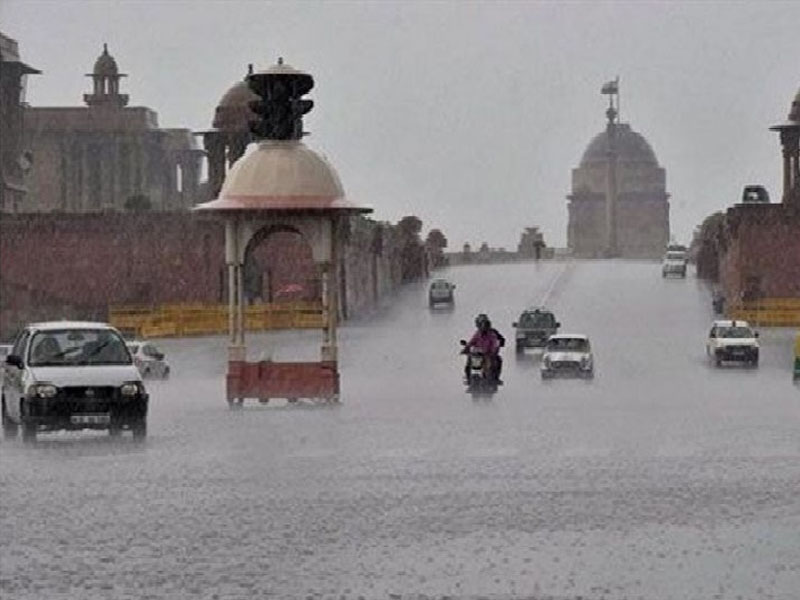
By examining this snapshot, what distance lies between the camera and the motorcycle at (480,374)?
39062 mm

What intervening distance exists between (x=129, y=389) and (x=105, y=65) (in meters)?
107

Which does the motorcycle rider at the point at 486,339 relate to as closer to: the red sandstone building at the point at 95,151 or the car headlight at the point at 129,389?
the car headlight at the point at 129,389

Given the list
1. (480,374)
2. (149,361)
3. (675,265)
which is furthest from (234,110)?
(480,374)

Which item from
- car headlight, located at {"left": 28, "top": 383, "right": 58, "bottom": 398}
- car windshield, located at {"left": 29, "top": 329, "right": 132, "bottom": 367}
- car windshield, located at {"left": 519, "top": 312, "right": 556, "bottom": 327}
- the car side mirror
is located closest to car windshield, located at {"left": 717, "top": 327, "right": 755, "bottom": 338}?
car windshield, located at {"left": 519, "top": 312, "right": 556, "bottom": 327}

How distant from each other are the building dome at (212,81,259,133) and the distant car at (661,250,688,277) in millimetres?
26266

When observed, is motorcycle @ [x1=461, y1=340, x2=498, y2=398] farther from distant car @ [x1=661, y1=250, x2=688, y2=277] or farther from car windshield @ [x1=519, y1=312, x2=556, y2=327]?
distant car @ [x1=661, y1=250, x2=688, y2=277]

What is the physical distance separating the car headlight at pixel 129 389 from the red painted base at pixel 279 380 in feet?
31.2

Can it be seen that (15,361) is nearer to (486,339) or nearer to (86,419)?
(86,419)

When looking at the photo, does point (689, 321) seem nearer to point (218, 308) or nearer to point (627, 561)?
point (218, 308)

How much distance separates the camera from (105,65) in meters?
132

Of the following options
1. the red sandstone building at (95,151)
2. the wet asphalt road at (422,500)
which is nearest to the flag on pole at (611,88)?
the red sandstone building at (95,151)

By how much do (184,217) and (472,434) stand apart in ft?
190

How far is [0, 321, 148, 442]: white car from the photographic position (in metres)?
26.7

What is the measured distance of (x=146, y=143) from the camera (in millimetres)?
128875
